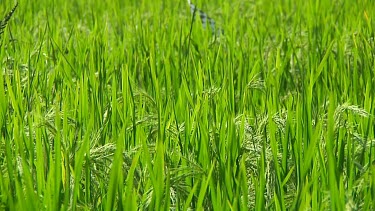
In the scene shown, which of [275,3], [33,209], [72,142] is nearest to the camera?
[33,209]

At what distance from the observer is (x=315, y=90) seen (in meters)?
2.24

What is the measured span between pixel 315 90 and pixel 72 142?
1.00 metres

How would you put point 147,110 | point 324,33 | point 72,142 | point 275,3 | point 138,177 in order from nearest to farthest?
point 138,177 < point 72,142 < point 147,110 < point 324,33 < point 275,3

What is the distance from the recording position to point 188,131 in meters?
1.60

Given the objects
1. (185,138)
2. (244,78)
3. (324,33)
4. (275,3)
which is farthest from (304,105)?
(275,3)

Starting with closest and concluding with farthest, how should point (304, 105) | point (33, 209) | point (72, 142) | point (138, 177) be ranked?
point (33, 209)
point (138, 177)
point (72, 142)
point (304, 105)

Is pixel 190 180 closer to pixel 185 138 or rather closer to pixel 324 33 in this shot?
pixel 185 138

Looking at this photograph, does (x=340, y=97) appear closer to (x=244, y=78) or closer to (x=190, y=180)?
(x=244, y=78)

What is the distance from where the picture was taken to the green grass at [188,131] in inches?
46.2

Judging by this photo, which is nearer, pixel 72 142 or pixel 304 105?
pixel 72 142

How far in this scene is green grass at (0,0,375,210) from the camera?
1174 mm

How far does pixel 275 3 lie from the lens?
457 centimetres

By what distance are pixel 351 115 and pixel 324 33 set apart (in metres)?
1.34

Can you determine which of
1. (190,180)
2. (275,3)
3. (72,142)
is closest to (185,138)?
(190,180)
